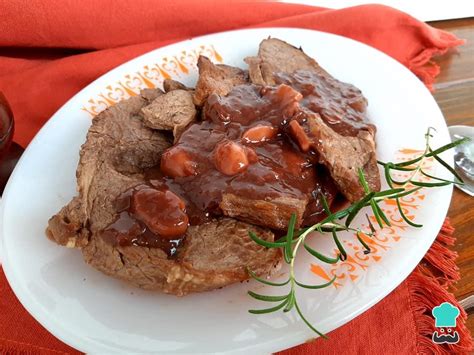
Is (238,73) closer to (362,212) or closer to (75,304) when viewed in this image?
(362,212)

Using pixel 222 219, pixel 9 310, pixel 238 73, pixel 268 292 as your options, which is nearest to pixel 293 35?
pixel 238 73

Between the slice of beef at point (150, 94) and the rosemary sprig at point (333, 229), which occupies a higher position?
the slice of beef at point (150, 94)

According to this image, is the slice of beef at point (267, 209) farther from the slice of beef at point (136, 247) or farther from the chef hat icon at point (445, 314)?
the chef hat icon at point (445, 314)

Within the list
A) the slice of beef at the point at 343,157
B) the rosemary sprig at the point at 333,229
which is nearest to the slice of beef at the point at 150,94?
the slice of beef at the point at 343,157

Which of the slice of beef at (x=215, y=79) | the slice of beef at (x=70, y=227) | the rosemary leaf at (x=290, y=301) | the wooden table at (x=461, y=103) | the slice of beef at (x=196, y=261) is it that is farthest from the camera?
the slice of beef at (x=215, y=79)

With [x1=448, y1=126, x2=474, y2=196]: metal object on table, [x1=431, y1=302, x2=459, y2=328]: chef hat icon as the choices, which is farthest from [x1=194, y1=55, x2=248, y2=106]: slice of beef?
[x1=431, y1=302, x2=459, y2=328]: chef hat icon

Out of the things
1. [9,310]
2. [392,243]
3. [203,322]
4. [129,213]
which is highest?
[129,213]

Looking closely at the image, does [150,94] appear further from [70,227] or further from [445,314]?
[445,314]
